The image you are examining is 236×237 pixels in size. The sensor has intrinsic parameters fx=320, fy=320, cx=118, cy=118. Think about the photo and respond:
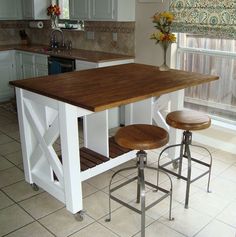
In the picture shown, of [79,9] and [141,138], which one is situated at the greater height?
[79,9]

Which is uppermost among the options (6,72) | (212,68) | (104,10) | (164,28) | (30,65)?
(104,10)

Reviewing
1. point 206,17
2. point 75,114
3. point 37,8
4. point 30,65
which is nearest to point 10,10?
point 37,8

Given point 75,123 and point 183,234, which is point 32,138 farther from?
point 183,234

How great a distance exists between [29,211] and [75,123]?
90 cm

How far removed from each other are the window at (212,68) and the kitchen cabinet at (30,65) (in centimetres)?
219

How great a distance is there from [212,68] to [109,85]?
1765 mm

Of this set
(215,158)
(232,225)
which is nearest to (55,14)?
(215,158)

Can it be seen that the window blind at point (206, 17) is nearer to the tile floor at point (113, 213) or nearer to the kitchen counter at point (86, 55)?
the kitchen counter at point (86, 55)

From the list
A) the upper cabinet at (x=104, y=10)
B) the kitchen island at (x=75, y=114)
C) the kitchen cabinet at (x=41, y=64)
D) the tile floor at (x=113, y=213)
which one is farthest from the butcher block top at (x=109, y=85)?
the kitchen cabinet at (x=41, y=64)

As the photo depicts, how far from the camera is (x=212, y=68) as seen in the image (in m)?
3.76

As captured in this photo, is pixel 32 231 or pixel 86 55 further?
pixel 86 55

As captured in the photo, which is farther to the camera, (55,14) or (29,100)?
(55,14)

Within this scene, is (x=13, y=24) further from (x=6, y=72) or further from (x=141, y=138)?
(x=141, y=138)

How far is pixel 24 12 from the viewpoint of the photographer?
5.72 m
